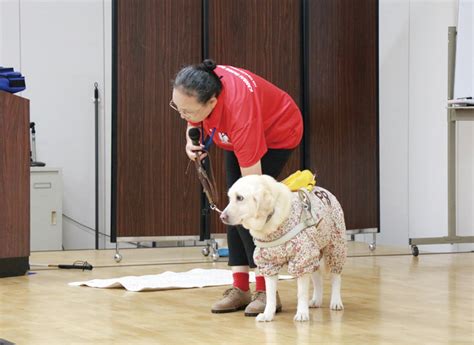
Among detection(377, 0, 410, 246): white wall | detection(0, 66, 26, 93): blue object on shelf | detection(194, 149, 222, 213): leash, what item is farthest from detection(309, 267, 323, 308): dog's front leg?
detection(377, 0, 410, 246): white wall

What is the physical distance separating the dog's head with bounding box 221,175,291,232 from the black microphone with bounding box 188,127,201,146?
40cm

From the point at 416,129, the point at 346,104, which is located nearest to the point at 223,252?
the point at 346,104

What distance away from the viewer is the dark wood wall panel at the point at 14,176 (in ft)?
14.6

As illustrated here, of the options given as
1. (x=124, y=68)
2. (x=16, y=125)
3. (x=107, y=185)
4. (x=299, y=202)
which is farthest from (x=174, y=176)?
(x=299, y=202)

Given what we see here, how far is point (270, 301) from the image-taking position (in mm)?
2867

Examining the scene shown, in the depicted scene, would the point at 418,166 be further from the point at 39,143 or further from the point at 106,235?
the point at 39,143

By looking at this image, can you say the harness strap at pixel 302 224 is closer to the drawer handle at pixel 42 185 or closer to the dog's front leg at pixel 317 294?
the dog's front leg at pixel 317 294

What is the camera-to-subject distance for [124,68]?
5.21m

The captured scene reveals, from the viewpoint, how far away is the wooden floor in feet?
8.45

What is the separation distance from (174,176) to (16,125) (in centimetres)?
111

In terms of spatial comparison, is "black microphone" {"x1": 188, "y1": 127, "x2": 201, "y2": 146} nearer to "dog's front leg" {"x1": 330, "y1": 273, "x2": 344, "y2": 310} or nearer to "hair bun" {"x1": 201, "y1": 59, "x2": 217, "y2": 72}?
"hair bun" {"x1": 201, "y1": 59, "x2": 217, "y2": 72}

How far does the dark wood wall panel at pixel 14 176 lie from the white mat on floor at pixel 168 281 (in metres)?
0.57

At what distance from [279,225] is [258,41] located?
109 inches

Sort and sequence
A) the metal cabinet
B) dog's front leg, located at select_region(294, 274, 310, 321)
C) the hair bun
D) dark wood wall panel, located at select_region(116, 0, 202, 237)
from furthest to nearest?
the metal cabinet → dark wood wall panel, located at select_region(116, 0, 202, 237) → the hair bun → dog's front leg, located at select_region(294, 274, 310, 321)
